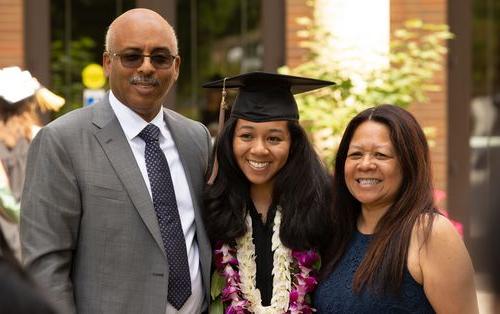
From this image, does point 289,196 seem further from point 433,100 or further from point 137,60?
point 433,100

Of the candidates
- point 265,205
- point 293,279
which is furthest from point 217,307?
point 265,205

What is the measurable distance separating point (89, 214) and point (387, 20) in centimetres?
384

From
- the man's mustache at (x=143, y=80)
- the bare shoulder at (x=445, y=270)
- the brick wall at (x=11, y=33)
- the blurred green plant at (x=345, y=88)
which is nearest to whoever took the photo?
the bare shoulder at (x=445, y=270)

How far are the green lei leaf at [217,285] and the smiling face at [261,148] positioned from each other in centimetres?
35

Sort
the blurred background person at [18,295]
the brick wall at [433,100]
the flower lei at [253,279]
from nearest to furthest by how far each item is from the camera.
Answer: the blurred background person at [18,295] → the flower lei at [253,279] → the brick wall at [433,100]

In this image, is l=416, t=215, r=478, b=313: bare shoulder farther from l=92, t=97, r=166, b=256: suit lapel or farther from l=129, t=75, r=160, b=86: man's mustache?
l=129, t=75, r=160, b=86: man's mustache

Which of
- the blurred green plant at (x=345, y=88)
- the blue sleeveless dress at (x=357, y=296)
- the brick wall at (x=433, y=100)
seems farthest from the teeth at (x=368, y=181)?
the brick wall at (x=433, y=100)

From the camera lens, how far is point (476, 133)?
7.32m

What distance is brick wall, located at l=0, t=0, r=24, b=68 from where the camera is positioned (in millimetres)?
6891

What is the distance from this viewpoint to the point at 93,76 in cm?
697

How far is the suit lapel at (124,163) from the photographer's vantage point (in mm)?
2879

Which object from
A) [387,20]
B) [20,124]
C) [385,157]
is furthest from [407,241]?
[387,20]

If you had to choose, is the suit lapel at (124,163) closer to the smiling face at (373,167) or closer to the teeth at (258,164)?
the teeth at (258,164)

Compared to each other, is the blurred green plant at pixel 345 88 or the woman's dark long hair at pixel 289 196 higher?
the blurred green plant at pixel 345 88
